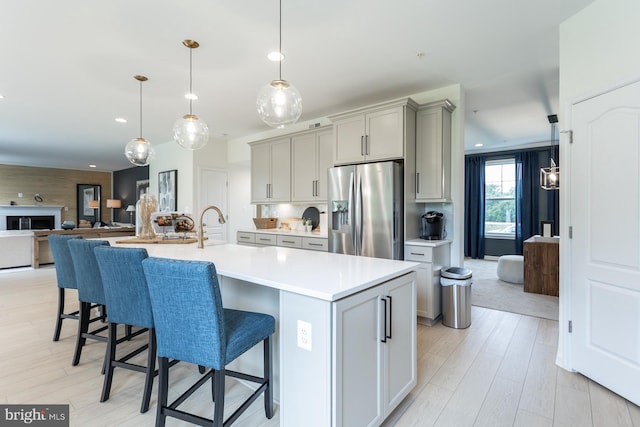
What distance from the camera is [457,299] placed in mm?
3293

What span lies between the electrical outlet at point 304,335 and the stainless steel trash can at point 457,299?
240 cm

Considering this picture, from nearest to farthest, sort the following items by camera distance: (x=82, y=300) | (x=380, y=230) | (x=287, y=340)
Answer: (x=287, y=340)
(x=82, y=300)
(x=380, y=230)

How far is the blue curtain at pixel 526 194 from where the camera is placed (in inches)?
272

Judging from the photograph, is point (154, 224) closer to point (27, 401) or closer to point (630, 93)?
point (27, 401)

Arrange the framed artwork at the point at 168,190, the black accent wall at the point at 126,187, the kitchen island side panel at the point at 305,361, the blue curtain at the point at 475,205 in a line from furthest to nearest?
the black accent wall at the point at 126,187, the blue curtain at the point at 475,205, the framed artwork at the point at 168,190, the kitchen island side panel at the point at 305,361

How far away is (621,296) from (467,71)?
2.49 m

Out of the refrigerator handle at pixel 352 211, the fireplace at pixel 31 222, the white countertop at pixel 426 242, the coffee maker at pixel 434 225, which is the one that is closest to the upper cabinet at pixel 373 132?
the refrigerator handle at pixel 352 211

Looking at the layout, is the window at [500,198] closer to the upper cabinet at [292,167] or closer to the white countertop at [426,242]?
the white countertop at [426,242]

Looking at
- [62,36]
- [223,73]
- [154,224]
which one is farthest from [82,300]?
[223,73]

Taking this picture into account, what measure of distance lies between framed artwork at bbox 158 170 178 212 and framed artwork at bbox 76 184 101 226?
18.3ft

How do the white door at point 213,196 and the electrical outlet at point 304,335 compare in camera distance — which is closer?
the electrical outlet at point 304,335

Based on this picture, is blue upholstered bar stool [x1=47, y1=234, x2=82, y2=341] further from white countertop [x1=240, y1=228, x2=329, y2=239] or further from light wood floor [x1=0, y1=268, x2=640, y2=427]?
white countertop [x1=240, y1=228, x2=329, y2=239]

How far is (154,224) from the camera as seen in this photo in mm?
3209

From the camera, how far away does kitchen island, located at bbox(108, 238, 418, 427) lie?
1.38 meters
